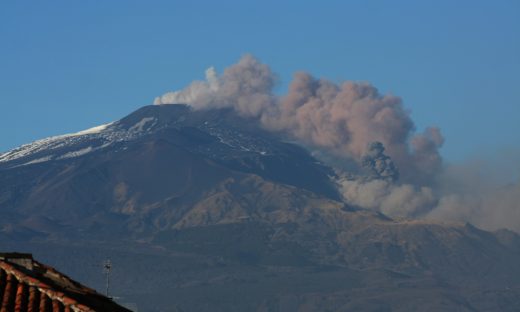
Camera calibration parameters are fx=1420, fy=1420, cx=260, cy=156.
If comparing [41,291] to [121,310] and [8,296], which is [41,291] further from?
[121,310]

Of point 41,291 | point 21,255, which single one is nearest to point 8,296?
point 41,291

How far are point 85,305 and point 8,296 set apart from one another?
1192 mm

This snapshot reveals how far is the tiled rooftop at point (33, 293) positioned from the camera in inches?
704

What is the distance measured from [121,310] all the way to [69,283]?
138 cm

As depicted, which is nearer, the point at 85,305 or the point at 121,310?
the point at 85,305

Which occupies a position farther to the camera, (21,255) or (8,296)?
(21,255)

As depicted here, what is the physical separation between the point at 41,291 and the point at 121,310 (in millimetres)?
2617

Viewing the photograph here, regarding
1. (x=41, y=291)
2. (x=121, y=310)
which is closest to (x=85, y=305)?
(x=41, y=291)

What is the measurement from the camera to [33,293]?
18.3m

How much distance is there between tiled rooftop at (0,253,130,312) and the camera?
58.6 feet

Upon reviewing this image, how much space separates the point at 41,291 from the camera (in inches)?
727

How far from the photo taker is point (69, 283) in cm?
2191

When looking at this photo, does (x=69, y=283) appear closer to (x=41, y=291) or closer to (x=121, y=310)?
(x=121, y=310)

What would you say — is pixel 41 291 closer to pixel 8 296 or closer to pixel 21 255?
pixel 8 296
